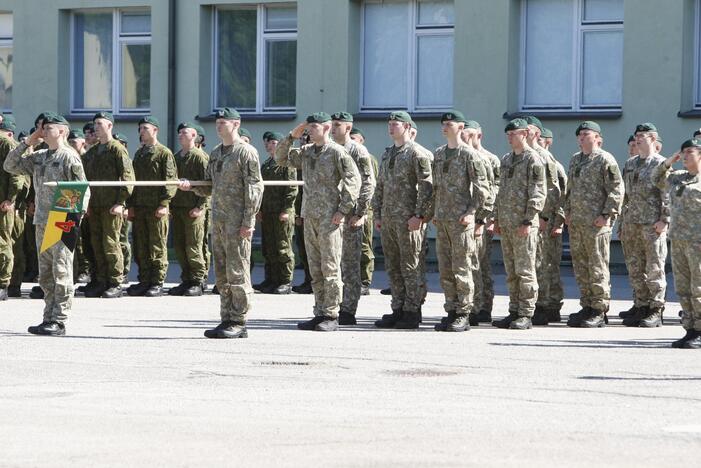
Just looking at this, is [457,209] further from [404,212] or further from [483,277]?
[483,277]

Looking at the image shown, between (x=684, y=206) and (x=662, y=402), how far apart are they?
12.2ft

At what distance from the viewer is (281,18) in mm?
26469

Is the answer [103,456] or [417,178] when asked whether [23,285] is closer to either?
[417,178]

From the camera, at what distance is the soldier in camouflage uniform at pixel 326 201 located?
1460 centimetres

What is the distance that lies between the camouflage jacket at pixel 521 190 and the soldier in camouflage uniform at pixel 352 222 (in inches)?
48.6

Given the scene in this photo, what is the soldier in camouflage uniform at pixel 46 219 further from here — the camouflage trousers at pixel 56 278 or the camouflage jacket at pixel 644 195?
the camouflage jacket at pixel 644 195

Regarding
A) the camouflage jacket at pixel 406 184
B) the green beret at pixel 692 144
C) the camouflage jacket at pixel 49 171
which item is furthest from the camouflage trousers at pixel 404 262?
the camouflage jacket at pixel 49 171

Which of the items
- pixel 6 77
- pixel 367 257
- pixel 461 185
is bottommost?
pixel 367 257

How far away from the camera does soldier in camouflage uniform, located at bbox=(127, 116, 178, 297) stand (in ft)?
62.8

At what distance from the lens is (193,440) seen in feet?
27.6

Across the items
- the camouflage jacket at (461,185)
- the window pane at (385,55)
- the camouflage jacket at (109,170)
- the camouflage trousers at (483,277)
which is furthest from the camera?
the window pane at (385,55)

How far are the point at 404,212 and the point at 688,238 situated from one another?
294 cm

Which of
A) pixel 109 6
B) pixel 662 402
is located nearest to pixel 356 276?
pixel 662 402

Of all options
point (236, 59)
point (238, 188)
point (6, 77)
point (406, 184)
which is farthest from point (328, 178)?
point (6, 77)
